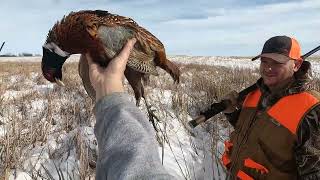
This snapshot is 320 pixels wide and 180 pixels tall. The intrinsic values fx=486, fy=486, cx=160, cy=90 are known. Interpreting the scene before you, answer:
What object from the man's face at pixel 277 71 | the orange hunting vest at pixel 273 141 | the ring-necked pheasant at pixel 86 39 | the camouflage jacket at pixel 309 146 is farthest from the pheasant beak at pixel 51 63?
the camouflage jacket at pixel 309 146

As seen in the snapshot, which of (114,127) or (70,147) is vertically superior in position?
(114,127)

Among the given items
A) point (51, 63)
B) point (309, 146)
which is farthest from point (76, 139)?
point (309, 146)

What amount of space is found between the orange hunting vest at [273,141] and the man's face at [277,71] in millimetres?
189

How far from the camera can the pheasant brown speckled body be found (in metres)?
2.91

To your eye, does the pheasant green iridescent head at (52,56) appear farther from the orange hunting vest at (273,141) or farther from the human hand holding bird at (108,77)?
the human hand holding bird at (108,77)

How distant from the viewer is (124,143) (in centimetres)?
95

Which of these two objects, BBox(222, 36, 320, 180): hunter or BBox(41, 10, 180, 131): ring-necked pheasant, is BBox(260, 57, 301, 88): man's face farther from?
BBox(41, 10, 180, 131): ring-necked pheasant

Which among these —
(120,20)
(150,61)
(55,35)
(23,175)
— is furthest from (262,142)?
A: (23,175)

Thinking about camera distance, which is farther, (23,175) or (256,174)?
(23,175)

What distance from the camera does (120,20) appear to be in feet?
10.8

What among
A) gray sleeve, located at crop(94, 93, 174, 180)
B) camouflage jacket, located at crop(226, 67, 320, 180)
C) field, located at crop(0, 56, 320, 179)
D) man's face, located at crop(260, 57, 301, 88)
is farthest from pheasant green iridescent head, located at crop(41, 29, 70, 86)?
gray sleeve, located at crop(94, 93, 174, 180)

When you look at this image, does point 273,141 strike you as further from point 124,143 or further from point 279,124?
point 124,143

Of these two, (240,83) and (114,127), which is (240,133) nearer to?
(114,127)

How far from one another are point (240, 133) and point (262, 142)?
0.30m
